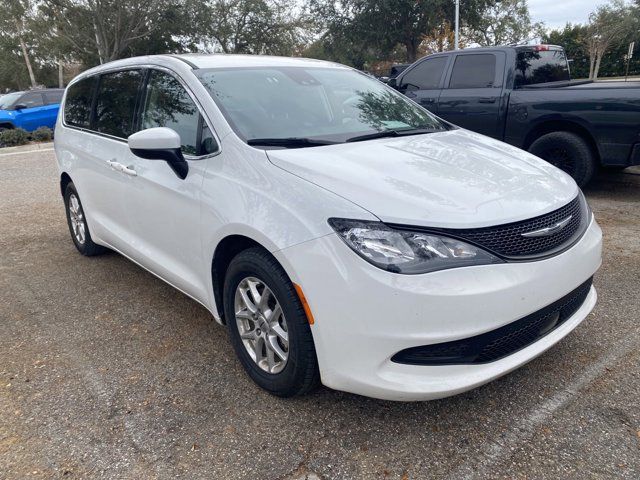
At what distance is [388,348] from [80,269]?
11.3 feet

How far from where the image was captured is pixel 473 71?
700 cm

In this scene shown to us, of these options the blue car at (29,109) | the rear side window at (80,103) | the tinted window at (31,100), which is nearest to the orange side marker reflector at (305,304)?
the rear side window at (80,103)

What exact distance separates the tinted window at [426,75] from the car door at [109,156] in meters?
4.74

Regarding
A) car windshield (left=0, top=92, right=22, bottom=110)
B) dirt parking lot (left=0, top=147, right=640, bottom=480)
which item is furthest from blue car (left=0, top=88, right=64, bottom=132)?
dirt parking lot (left=0, top=147, right=640, bottom=480)

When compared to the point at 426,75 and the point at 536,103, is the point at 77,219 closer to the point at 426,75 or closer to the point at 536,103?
the point at 426,75

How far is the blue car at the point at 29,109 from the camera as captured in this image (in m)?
15.7

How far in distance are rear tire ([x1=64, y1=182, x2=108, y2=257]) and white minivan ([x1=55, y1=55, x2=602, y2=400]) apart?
1.28 m

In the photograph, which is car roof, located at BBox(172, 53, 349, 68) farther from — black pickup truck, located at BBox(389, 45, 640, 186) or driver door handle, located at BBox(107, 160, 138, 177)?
black pickup truck, located at BBox(389, 45, 640, 186)

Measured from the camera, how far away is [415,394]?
6.88 feet

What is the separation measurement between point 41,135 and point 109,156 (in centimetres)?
1349

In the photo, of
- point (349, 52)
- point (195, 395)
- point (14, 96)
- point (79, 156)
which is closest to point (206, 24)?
point (349, 52)

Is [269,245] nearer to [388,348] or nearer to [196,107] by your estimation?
[388,348]

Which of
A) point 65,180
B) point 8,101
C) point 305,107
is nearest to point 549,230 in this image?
point 305,107

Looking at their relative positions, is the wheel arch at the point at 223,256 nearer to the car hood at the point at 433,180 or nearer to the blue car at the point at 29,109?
the car hood at the point at 433,180
